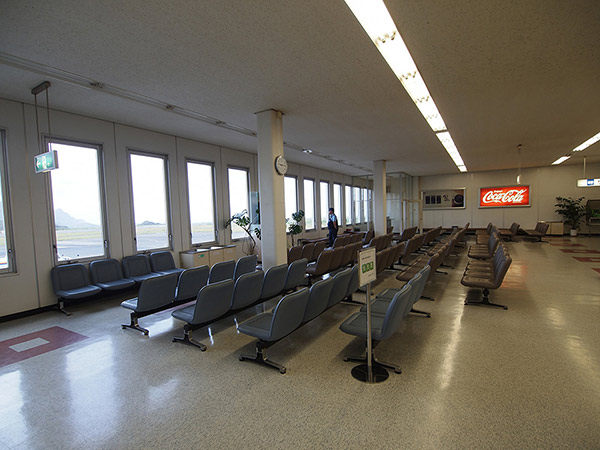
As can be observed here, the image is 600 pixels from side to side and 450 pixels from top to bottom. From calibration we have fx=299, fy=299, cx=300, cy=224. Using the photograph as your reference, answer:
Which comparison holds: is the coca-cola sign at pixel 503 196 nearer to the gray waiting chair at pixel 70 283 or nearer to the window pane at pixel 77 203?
the window pane at pixel 77 203

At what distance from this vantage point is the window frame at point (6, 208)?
181 inches

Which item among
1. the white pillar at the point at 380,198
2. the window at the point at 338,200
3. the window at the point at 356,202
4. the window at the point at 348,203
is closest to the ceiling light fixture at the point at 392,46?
the white pillar at the point at 380,198

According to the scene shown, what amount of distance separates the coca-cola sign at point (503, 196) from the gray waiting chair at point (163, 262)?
49.8 ft

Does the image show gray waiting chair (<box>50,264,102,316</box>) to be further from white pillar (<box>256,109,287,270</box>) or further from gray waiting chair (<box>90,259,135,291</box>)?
white pillar (<box>256,109,287,270</box>)

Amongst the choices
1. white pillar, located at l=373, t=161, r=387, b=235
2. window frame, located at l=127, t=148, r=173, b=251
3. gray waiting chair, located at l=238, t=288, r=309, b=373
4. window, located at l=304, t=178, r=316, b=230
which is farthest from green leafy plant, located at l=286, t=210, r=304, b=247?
gray waiting chair, located at l=238, t=288, r=309, b=373

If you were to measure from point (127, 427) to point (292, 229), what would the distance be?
26.9ft

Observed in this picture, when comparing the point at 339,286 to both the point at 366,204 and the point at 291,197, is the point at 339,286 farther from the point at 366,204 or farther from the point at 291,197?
the point at 366,204

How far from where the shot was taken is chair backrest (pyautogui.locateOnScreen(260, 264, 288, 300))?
415 centimetres

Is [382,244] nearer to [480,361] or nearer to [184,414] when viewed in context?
[480,361]

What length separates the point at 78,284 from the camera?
16.9 feet

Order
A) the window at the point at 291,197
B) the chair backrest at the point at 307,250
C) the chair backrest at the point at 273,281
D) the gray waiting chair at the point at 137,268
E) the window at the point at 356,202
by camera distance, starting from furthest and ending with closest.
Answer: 1. the window at the point at 356,202
2. the window at the point at 291,197
3. the chair backrest at the point at 307,250
4. the gray waiting chair at the point at 137,268
5. the chair backrest at the point at 273,281

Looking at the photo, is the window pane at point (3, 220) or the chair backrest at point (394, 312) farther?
the window pane at point (3, 220)

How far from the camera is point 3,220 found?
463cm

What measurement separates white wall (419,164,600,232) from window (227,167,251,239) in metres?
11.6
